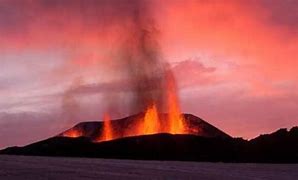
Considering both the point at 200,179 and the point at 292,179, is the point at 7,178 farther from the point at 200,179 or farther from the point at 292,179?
the point at 292,179

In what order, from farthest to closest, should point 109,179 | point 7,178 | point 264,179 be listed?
point 264,179, point 109,179, point 7,178

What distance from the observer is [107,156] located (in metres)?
198

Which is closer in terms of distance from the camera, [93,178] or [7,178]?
[7,178]

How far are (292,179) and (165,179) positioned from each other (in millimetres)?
24619

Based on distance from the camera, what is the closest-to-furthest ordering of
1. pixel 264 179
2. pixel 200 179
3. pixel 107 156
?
1. pixel 200 179
2. pixel 264 179
3. pixel 107 156

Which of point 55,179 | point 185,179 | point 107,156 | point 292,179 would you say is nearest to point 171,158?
point 107,156

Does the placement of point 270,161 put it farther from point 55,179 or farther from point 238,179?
point 55,179

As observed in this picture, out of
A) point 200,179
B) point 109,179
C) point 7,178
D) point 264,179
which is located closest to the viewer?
point 7,178

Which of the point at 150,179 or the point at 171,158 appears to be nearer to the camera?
the point at 150,179

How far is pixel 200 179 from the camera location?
7469 cm

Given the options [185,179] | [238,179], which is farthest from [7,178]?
[238,179]

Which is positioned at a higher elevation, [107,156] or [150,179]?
[107,156]

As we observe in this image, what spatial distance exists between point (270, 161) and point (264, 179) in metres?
121

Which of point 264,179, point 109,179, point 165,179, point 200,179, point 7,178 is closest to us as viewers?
point 7,178
